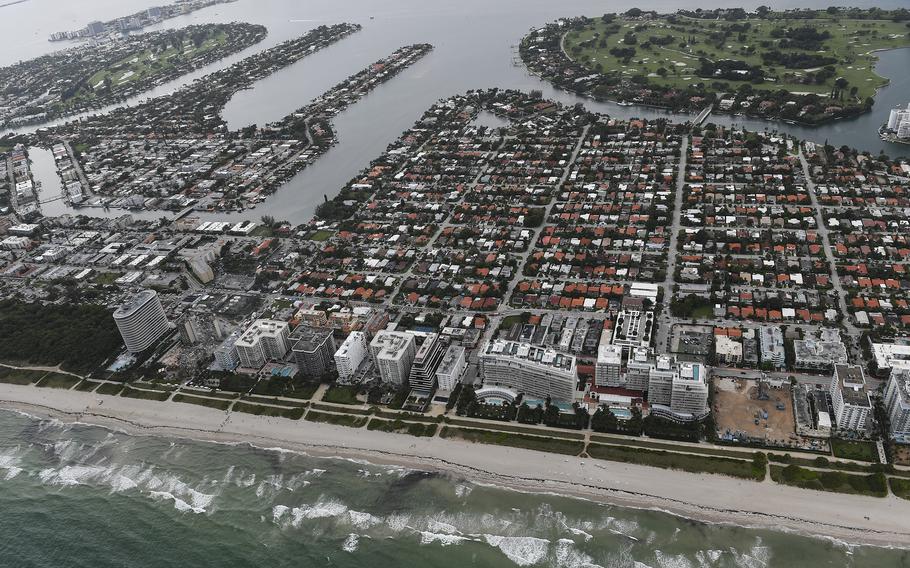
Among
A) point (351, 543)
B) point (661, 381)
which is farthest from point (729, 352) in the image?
point (351, 543)

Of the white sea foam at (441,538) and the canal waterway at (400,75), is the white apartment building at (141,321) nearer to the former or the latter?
the canal waterway at (400,75)

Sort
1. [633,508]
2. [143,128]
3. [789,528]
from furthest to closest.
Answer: [143,128]
[633,508]
[789,528]

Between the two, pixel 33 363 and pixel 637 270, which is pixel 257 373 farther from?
pixel 637 270

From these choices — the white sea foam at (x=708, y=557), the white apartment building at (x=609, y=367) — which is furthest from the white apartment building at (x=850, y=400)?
the white apartment building at (x=609, y=367)

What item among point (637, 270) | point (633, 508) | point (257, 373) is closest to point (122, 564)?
point (257, 373)

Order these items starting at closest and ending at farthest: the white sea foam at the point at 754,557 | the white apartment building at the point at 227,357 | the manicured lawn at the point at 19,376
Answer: the white sea foam at the point at 754,557, the white apartment building at the point at 227,357, the manicured lawn at the point at 19,376

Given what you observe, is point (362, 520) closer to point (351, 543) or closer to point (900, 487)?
point (351, 543)
